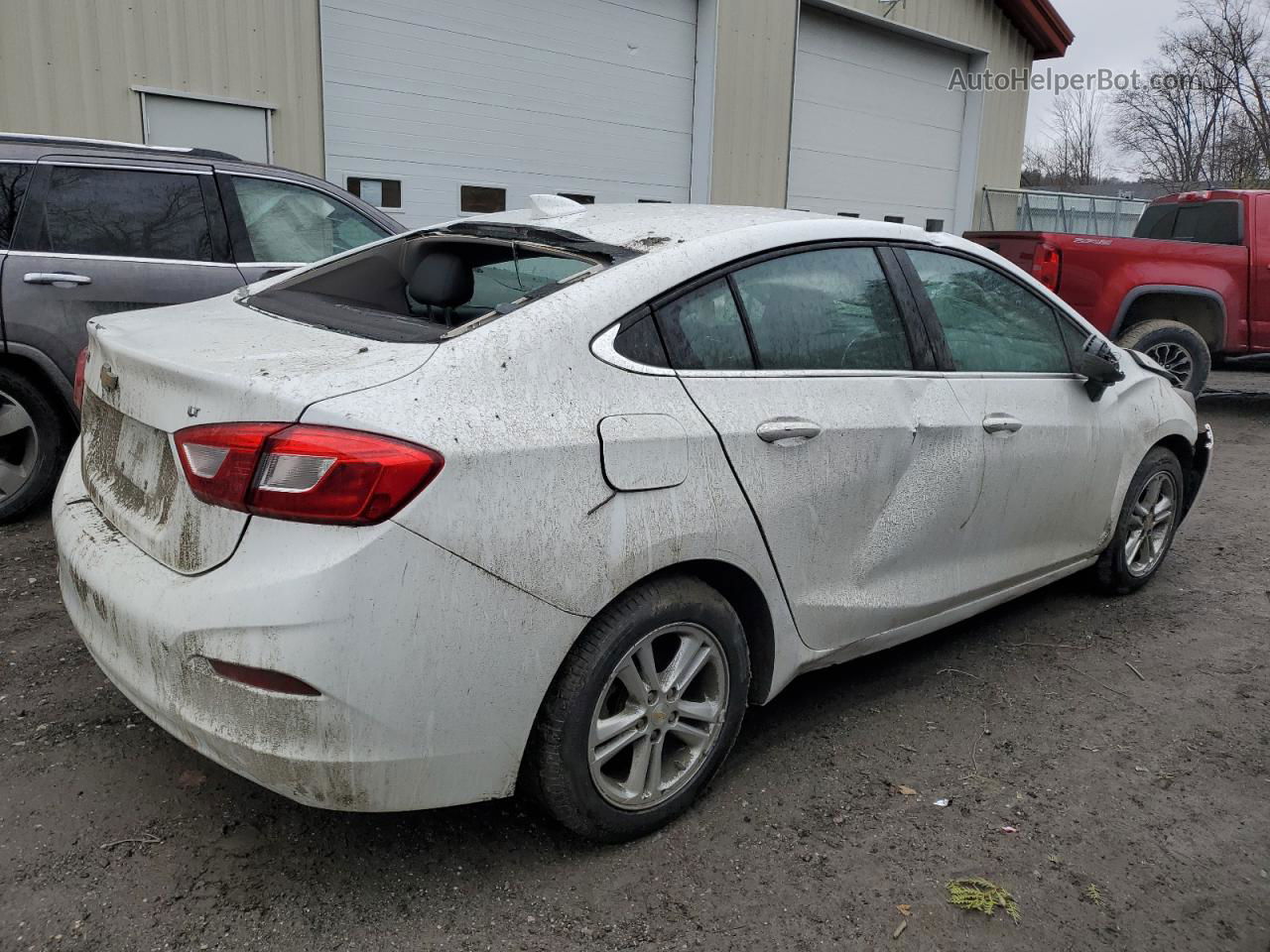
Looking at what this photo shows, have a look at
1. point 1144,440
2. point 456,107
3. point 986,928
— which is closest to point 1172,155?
point 456,107

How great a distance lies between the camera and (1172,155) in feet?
131

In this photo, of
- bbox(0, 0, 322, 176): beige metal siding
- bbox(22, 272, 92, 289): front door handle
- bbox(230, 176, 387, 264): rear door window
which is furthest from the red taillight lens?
bbox(0, 0, 322, 176): beige metal siding

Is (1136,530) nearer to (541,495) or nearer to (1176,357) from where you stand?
(541,495)

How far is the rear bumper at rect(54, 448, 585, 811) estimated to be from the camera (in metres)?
2.16

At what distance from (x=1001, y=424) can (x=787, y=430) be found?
1.07 m

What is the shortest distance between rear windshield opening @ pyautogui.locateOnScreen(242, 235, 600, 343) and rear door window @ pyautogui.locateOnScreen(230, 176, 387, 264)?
223 cm

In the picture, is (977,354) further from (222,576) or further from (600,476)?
(222,576)

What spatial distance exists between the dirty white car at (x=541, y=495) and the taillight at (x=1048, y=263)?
604 centimetres

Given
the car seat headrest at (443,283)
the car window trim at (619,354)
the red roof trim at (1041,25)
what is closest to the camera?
the car window trim at (619,354)

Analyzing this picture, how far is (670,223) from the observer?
3145mm

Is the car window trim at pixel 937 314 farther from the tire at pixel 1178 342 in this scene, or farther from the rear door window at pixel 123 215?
the tire at pixel 1178 342

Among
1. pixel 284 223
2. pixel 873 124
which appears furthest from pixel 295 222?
pixel 873 124

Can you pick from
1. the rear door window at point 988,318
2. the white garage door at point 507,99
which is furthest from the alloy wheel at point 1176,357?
the rear door window at point 988,318

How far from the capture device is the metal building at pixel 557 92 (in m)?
7.80
